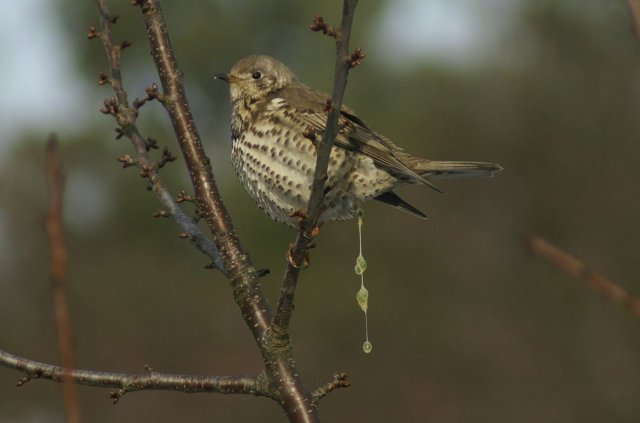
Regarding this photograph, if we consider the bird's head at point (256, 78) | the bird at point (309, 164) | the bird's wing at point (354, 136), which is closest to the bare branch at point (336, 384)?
the bird at point (309, 164)

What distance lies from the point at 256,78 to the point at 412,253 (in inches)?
756

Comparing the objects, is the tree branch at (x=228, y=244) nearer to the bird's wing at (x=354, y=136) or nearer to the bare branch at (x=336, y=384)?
the bare branch at (x=336, y=384)

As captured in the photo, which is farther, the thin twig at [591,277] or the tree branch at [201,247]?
the tree branch at [201,247]

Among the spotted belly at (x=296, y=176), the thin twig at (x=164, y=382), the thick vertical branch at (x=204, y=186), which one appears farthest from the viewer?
the spotted belly at (x=296, y=176)

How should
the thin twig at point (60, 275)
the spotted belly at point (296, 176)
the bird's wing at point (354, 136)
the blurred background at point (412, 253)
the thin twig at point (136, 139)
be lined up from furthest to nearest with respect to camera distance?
the blurred background at point (412, 253) < the bird's wing at point (354, 136) < the spotted belly at point (296, 176) < the thin twig at point (136, 139) < the thin twig at point (60, 275)

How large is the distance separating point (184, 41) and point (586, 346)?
17690 mm

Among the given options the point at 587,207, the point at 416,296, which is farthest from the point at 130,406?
the point at 587,207

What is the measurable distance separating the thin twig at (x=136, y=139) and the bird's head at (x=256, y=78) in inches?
71.9

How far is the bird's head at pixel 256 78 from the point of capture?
6645mm

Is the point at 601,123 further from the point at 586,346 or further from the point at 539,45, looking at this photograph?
the point at 586,346

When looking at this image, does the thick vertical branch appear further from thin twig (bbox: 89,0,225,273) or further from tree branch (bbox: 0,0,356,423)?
thin twig (bbox: 89,0,225,273)

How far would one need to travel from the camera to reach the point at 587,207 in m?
23.3

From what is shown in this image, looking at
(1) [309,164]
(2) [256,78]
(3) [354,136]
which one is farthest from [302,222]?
(2) [256,78]

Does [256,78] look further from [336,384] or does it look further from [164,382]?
[336,384]
